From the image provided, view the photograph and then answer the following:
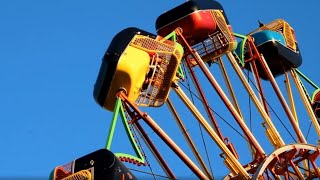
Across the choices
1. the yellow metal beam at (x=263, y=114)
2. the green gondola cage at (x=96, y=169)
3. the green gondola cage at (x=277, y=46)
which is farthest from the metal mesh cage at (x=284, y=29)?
the green gondola cage at (x=96, y=169)

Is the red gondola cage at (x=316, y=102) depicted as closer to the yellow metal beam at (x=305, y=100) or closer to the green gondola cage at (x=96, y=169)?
the yellow metal beam at (x=305, y=100)

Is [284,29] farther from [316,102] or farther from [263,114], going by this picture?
[263,114]

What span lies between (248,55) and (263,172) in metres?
12.8

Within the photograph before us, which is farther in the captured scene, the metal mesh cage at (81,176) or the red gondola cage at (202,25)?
the red gondola cage at (202,25)

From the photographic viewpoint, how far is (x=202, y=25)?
36562mm

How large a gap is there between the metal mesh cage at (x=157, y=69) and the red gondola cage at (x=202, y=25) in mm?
3938

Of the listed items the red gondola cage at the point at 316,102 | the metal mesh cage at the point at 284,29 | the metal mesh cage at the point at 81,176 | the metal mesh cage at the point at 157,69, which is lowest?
the metal mesh cage at the point at 81,176

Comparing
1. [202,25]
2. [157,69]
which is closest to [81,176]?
[157,69]

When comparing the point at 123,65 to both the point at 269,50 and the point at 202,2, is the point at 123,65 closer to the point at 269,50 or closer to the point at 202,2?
the point at 202,2

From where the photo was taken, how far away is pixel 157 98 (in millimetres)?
32500

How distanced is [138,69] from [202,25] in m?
7.47

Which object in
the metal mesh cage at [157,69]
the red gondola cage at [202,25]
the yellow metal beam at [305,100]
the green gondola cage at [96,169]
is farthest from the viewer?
the yellow metal beam at [305,100]

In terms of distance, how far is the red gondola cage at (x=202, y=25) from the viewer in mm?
36375

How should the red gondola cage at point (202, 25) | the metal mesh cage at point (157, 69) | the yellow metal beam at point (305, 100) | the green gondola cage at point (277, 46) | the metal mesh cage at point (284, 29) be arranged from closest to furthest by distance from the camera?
1. the metal mesh cage at point (157, 69)
2. the red gondola cage at point (202, 25)
3. the yellow metal beam at point (305, 100)
4. the green gondola cage at point (277, 46)
5. the metal mesh cage at point (284, 29)
